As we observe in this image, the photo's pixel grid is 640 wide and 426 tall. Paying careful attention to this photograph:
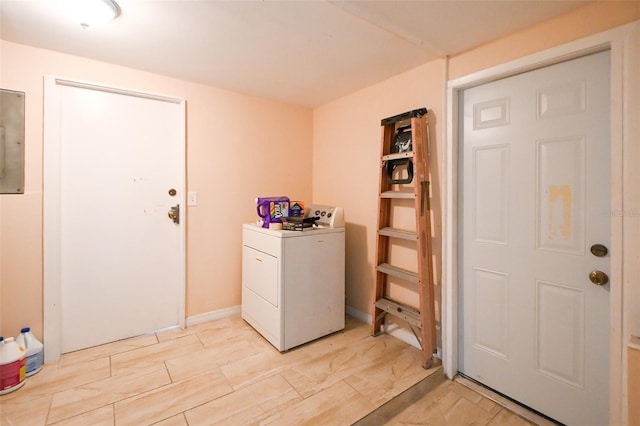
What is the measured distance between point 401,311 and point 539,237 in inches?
38.9

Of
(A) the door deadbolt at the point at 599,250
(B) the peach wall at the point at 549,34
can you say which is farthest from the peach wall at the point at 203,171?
(A) the door deadbolt at the point at 599,250

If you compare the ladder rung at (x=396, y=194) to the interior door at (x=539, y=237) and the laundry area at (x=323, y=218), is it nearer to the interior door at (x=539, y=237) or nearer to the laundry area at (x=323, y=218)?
the laundry area at (x=323, y=218)

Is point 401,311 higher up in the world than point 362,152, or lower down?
lower down

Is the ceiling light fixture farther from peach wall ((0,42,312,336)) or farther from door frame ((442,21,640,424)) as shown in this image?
door frame ((442,21,640,424))

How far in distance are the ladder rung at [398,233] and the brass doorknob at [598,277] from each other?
886 mm

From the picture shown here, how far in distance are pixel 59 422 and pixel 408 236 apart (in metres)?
2.18

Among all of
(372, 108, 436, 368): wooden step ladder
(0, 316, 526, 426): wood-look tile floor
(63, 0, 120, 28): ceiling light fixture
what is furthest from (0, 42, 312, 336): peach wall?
(372, 108, 436, 368): wooden step ladder

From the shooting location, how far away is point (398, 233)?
2090 mm

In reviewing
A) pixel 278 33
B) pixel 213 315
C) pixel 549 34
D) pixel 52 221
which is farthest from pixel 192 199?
pixel 549 34

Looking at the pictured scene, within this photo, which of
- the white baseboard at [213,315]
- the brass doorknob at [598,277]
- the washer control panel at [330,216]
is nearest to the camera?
the brass doorknob at [598,277]

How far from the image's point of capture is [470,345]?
1879 millimetres

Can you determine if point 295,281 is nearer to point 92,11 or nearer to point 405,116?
point 405,116

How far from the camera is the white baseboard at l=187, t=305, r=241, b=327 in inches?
97.1

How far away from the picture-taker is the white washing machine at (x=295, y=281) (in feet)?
6.74
